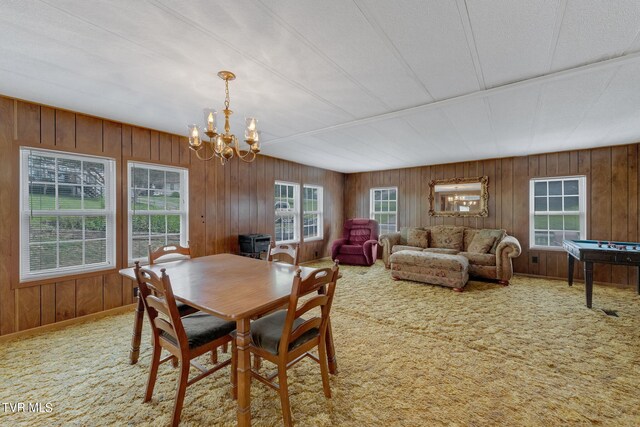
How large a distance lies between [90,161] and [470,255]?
5771mm

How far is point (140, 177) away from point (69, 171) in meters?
0.70

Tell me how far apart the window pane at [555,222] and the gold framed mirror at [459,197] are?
3.36 ft

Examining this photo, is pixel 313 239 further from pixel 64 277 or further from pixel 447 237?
pixel 64 277

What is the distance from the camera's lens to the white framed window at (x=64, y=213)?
9.01 ft

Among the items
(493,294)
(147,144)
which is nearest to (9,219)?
(147,144)

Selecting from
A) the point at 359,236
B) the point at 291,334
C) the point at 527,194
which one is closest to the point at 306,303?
the point at 291,334

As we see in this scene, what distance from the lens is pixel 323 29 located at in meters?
1.59

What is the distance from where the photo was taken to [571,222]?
4719mm

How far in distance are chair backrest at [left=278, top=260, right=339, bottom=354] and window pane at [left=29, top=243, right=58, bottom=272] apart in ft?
10.1

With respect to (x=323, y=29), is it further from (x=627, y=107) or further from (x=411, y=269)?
(x=411, y=269)

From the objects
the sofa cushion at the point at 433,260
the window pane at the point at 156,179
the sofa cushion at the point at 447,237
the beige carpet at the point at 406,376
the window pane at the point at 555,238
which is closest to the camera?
the beige carpet at the point at 406,376

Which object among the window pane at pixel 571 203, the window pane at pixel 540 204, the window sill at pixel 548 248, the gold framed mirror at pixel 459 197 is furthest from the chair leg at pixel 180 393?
the window pane at pixel 571 203

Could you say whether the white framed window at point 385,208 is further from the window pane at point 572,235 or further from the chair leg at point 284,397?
the chair leg at point 284,397

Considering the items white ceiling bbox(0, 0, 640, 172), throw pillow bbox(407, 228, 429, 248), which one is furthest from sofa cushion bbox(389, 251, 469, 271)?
white ceiling bbox(0, 0, 640, 172)
